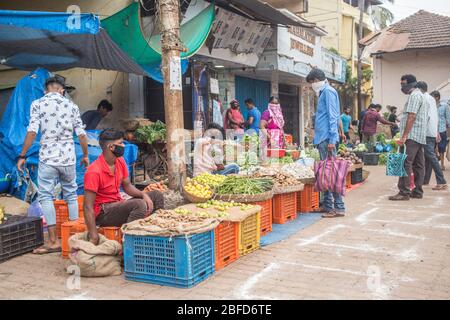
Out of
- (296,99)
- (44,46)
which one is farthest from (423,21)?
(44,46)

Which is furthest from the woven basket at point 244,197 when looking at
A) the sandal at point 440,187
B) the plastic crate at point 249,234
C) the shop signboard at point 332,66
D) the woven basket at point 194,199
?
the shop signboard at point 332,66

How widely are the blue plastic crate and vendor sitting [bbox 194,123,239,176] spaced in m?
3.23

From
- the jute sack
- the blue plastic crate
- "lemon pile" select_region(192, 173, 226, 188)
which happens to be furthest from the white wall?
the jute sack

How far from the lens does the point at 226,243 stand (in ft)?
15.6

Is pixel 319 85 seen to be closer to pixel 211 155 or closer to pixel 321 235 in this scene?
pixel 211 155

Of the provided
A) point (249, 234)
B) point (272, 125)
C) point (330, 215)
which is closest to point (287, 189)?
point (330, 215)

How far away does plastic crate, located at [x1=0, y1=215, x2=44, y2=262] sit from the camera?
5.05 m

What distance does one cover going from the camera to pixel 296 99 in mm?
19703

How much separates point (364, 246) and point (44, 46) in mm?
5870

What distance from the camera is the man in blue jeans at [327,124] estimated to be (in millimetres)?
6895

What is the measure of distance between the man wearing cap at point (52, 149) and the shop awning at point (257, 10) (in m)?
5.16

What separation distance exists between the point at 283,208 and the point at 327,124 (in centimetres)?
144

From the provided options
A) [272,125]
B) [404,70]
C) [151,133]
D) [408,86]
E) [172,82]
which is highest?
[404,70]

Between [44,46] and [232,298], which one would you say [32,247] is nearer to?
[232,298]
